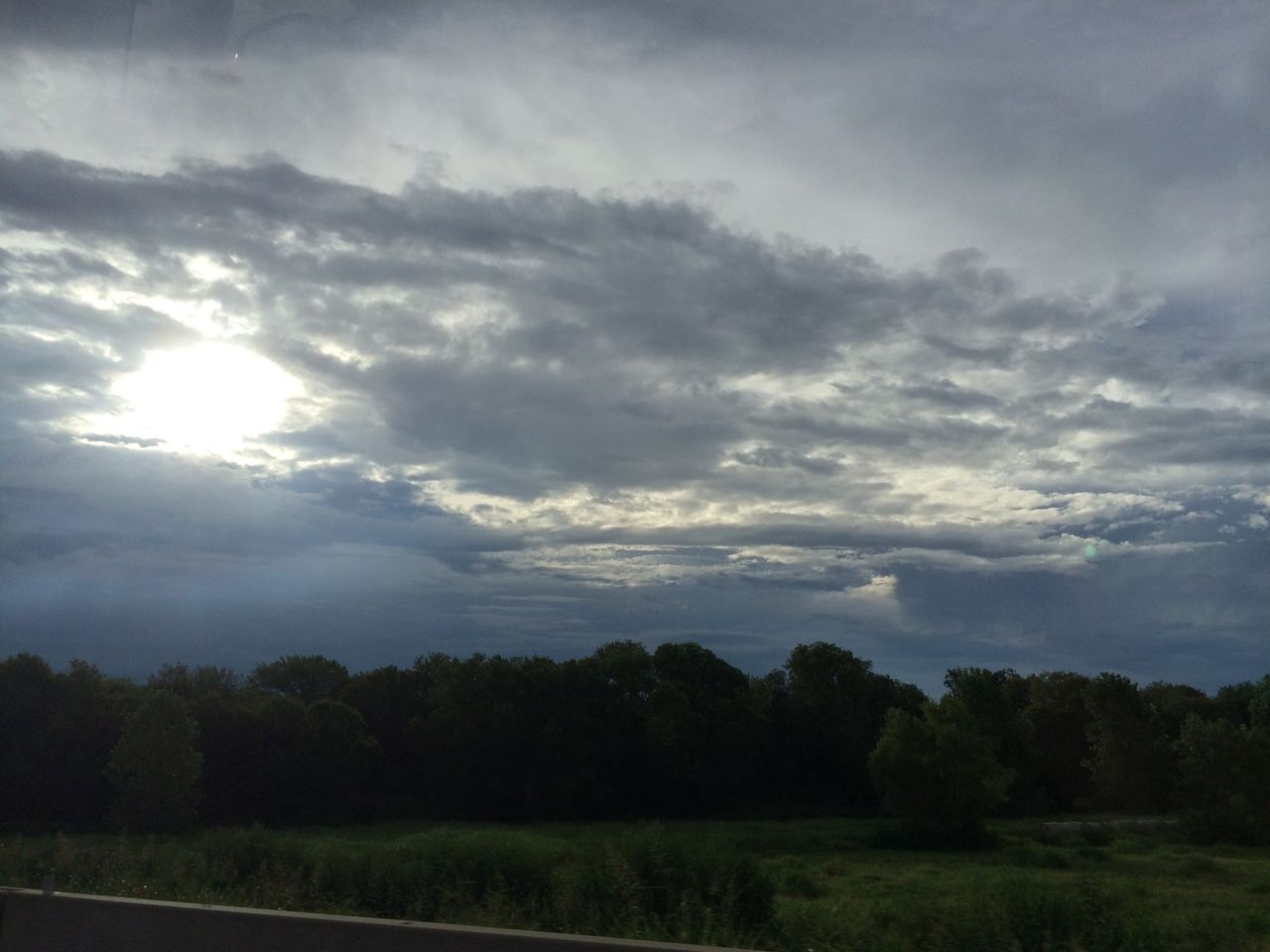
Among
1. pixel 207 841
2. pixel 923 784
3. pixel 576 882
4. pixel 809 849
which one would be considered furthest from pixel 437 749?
pixel 576 882

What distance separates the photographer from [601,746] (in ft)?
219

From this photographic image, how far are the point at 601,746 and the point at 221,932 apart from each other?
197 feet

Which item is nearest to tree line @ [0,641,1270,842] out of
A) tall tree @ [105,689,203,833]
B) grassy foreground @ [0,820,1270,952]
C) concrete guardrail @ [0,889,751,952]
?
tall tree @ [105,689,203,833]

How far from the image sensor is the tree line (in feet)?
172

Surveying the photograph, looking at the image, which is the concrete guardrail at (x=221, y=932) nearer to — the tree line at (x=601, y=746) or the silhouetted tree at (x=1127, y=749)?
the tree line at (x=601, y=746)

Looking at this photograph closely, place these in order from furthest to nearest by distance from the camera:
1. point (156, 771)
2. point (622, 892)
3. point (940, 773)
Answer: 1. point (940, 773)
2. point (156, 771)
3. point (622, 892)

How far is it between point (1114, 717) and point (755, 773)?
25.8 m

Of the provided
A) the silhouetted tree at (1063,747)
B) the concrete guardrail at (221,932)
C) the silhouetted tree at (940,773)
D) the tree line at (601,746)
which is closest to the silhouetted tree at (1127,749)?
the tree line at (601,746)

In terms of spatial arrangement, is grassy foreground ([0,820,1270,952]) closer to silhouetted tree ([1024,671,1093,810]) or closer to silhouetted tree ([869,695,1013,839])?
silhouetted tree ([869,695,1013,839])

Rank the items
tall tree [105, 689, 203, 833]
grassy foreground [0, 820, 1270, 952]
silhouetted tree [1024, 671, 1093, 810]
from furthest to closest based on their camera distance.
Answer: silhouetted tree [1024, 671, 1093, 810]
tall tree [105, 689, 203, 833]
grassy foreground [0, 820, 1270, 952]

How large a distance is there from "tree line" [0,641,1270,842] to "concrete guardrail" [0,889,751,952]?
43.8 meters

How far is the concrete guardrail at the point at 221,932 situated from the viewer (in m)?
7.27

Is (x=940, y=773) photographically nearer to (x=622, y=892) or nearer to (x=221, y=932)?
(x=622, y=892)

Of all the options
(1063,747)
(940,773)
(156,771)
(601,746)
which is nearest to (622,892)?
(156,771)
